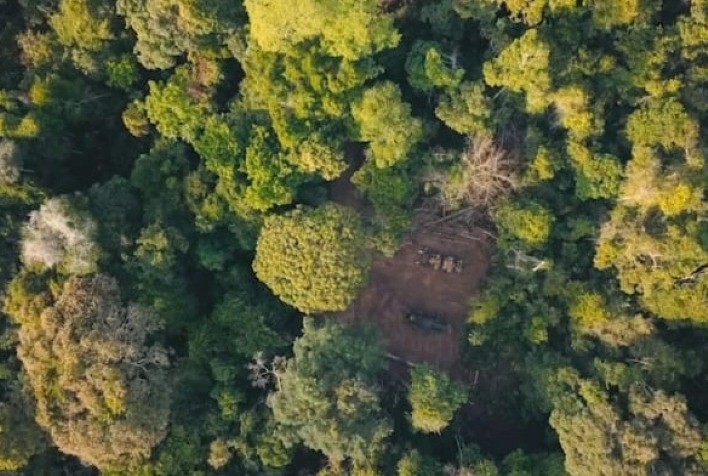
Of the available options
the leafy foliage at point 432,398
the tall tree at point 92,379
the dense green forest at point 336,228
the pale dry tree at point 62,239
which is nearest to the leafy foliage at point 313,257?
the dense green forest at point 336,228

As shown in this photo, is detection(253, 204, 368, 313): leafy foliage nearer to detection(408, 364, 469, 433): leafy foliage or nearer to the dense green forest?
the dense green forest

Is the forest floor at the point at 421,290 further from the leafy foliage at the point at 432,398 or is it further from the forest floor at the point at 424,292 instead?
the leafy foliage at the point at 432,398

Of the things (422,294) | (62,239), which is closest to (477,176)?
(422,294)

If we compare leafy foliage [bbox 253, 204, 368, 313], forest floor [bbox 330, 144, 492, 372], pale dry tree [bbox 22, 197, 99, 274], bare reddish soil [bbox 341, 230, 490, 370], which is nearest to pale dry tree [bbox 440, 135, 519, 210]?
forest floor [bbox 330, 144, 492, 372]

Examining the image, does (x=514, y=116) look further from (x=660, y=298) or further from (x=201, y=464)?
(x=201, y=464)

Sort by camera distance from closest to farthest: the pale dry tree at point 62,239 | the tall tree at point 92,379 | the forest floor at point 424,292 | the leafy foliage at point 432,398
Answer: the tall tree at point 92,379 → the pale dry tree at point 62,239 → the leafy foliage at point 432,398 → the forest floor at point 424,292

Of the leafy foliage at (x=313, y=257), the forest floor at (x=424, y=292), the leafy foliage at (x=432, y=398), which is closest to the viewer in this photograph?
the leafy foliage at (x=432, y=398)

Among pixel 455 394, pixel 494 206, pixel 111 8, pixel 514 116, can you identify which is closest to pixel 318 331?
pixel 455 394

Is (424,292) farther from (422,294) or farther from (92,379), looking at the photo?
(92,379)
